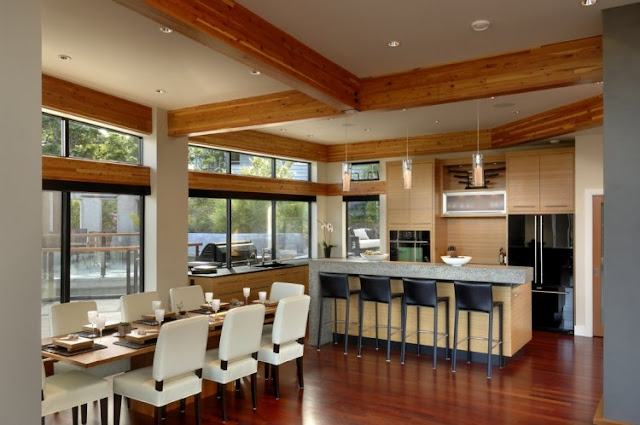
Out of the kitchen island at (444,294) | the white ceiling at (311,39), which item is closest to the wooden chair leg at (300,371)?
the kitchen island at (444,294)

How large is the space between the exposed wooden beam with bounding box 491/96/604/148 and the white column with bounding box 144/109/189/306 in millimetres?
4995

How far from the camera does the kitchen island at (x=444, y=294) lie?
215 inches

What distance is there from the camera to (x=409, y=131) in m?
8.23

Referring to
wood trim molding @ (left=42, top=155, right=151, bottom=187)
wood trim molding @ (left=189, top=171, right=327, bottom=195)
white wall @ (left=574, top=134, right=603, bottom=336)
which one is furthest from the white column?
white wall @ (left=574, top=134, right=603, bottom=336)

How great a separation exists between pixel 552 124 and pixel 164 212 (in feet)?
18.0

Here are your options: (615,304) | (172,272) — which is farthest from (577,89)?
(172,272)

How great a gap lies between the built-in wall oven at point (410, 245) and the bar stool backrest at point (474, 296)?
9.71ft

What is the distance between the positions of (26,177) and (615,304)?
13.0ft

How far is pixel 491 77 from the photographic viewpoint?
14.8 ft

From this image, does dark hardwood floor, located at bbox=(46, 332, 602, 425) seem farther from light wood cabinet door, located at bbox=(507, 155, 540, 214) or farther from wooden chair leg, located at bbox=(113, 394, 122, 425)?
light wood cabinet door, located at bbox=(507, 155, 540, 214)

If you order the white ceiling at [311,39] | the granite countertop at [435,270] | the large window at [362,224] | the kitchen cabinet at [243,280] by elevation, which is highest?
the white ceiling at [311,39]

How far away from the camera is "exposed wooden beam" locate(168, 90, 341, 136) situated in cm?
543

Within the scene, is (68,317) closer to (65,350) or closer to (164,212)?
(65,350)

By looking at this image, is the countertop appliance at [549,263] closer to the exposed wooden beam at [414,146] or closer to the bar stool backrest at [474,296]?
the exposed wooden beam at [414,146]
